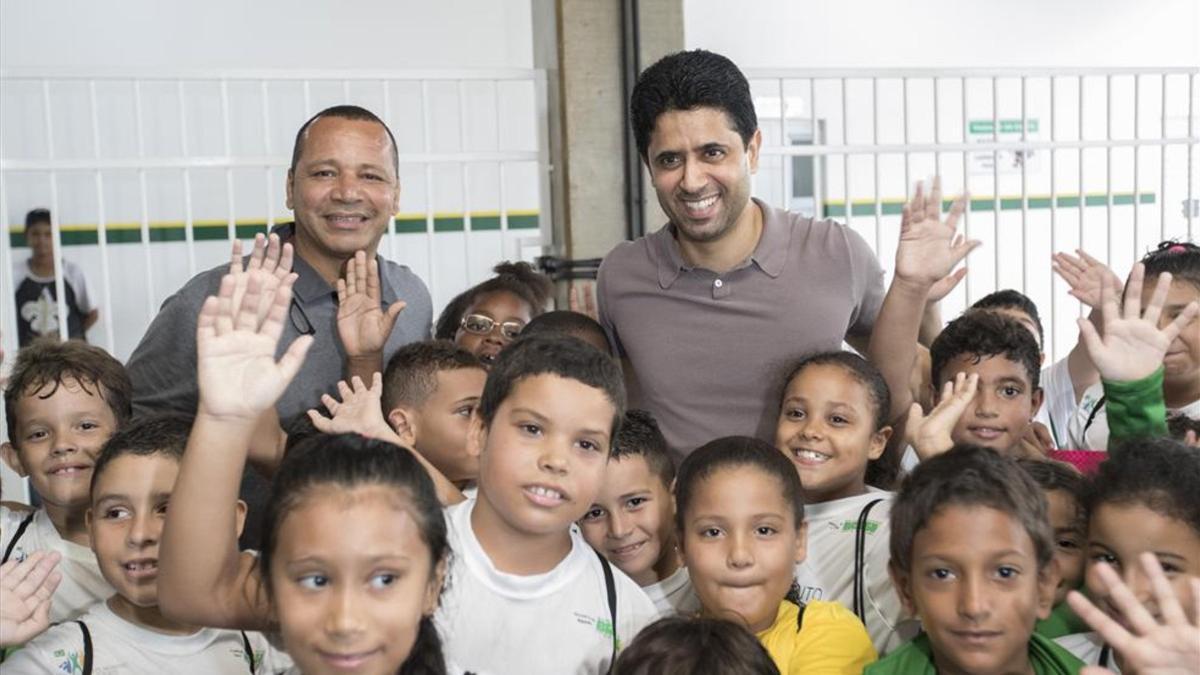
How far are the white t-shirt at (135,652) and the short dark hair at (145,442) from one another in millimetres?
286

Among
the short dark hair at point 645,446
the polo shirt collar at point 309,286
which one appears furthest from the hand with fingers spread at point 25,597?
the short dark hair at point 645,446

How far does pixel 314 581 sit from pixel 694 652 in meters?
→ 0.59

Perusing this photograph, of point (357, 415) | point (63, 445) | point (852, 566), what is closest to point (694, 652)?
point (852, 566)

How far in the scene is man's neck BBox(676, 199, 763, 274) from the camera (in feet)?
9.50

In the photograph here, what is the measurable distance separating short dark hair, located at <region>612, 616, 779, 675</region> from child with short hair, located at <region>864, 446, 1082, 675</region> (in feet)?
0.89

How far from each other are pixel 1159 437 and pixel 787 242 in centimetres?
98

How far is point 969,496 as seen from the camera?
78.0 inches

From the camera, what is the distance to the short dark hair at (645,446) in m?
2.63

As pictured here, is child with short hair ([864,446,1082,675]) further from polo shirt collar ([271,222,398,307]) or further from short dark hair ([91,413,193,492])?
polo shirt collar ([271,222,398,307])

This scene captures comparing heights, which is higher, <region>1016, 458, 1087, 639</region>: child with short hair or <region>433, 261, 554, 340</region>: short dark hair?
<region>433, 261, 554, 340</region>: short dark hair

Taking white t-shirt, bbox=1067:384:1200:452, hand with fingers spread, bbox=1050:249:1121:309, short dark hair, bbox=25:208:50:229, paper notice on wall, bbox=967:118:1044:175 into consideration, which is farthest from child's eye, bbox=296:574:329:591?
paper notice on wall, bbox=967:118:1044:175

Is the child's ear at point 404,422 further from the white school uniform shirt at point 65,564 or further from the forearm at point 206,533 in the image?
the forearm at point 206,533

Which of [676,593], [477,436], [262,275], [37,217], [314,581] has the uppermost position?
[37,217]

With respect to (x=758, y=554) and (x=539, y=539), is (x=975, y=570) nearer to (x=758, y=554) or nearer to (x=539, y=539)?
(x=758, y=554)
